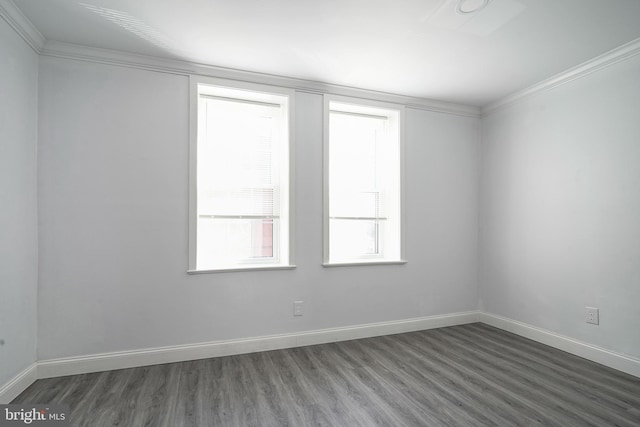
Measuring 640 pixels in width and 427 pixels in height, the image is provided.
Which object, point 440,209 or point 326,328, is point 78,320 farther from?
point 440,209

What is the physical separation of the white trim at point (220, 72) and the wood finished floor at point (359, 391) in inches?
103

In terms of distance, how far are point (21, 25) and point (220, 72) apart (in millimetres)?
1415

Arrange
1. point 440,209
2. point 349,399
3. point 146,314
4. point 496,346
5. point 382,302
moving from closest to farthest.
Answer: point 349,399 → point 146,314 → point 496,346 → point 382,302 → point 440,209

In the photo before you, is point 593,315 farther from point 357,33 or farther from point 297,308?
point 357,33

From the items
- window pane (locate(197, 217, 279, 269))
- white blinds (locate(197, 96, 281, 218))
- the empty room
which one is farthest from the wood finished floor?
white blinds (locate(197, 96, 281, 218))

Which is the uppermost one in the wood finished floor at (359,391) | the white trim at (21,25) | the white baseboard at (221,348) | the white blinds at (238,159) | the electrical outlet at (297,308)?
the white trim at (21,25)

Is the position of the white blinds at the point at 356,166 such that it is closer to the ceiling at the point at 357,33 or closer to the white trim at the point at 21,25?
the ceiling at the point at 357,33

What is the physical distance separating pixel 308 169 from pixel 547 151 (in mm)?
2501

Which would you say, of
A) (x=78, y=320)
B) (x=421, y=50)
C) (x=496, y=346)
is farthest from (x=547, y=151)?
(x=78, y=320)

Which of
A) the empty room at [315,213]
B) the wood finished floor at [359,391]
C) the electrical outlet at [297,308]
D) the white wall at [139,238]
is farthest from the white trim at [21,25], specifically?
the electrical outlet at [297,308]

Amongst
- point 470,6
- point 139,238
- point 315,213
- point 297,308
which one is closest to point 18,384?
point 139,238

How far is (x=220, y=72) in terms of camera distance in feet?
10.4

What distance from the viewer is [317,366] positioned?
9.48 feet

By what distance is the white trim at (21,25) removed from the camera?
2.20 m
